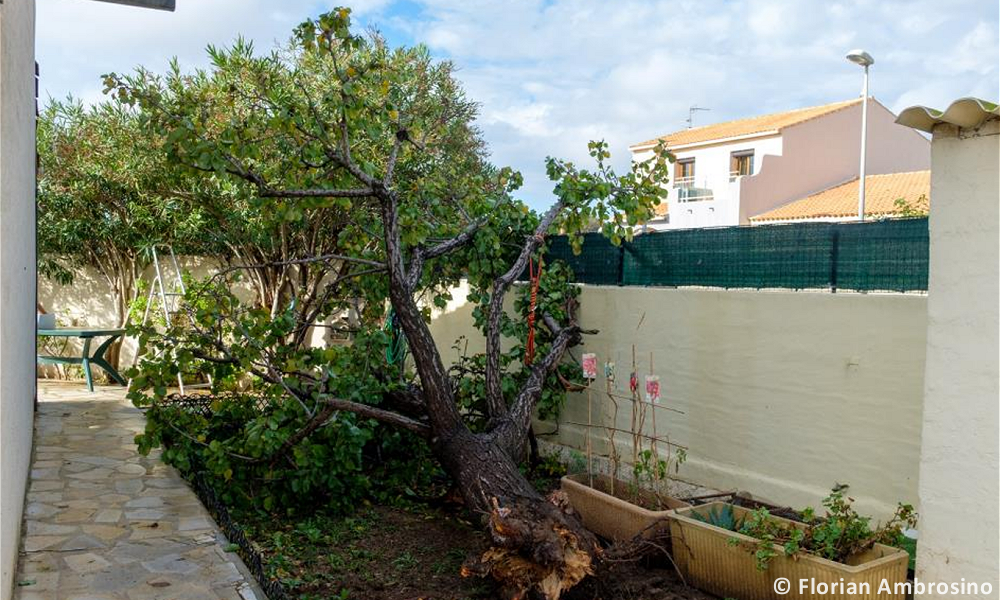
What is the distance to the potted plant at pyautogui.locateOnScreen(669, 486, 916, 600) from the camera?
3.86 meters

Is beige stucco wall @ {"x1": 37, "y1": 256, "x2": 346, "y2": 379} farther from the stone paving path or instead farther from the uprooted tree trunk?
the uprooted tree trunk

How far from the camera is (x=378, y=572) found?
15.8ft

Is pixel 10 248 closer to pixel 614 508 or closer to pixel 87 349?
pixel 614 508

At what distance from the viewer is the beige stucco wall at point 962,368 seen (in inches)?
135

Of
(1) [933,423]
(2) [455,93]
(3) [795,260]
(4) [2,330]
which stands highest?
(2) [455,93]

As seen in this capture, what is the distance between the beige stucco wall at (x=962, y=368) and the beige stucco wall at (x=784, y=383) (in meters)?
1.17

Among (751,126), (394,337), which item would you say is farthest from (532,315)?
(751,126)

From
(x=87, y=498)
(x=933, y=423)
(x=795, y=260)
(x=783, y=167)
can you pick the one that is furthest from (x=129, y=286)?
(x=783, y=167)

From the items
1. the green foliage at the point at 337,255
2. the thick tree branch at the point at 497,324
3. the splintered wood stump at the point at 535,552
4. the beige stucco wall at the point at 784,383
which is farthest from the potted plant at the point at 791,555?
the green foliage at the point at 337,255

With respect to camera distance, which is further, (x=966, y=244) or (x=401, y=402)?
(x=401, y=402)

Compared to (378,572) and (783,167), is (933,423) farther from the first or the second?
(783,167)

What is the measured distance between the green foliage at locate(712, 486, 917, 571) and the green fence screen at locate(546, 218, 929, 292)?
1523mm

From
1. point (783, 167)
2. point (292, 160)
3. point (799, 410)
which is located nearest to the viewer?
point (799, 410)

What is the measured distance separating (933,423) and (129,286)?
11.4m
